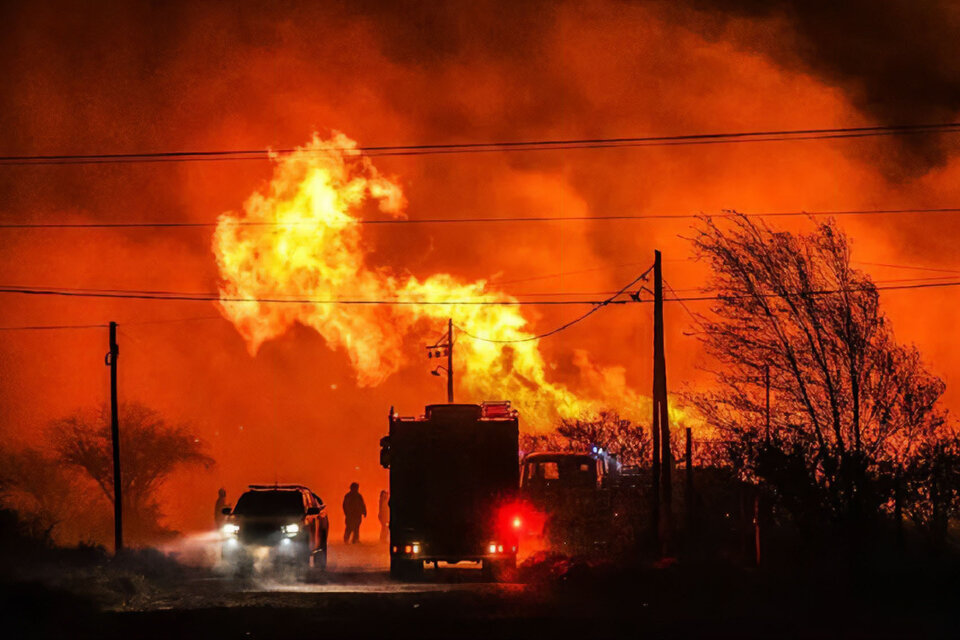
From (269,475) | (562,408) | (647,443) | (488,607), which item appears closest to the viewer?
(488,607)

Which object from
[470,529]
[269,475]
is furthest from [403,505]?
[269,475]

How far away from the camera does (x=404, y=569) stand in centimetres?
2798

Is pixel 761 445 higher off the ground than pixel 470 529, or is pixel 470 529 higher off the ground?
pixel 761 445

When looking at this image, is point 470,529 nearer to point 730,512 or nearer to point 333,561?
point 333,561

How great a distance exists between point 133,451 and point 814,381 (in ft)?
143

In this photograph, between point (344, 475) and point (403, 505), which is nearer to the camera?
point (403, 505)

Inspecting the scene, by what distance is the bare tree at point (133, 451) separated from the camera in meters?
63.2

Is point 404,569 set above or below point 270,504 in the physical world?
below

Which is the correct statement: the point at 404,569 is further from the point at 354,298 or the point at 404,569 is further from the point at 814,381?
the point at 354,298

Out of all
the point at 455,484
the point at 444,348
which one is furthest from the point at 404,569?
the point at 444,348

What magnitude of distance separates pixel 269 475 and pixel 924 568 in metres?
63.9

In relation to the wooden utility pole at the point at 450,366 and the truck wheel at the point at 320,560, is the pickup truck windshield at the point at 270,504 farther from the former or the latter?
the wooden utility pole at the point at 450,366

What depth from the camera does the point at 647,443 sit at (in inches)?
2343

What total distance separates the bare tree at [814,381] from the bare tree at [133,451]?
38397mm
